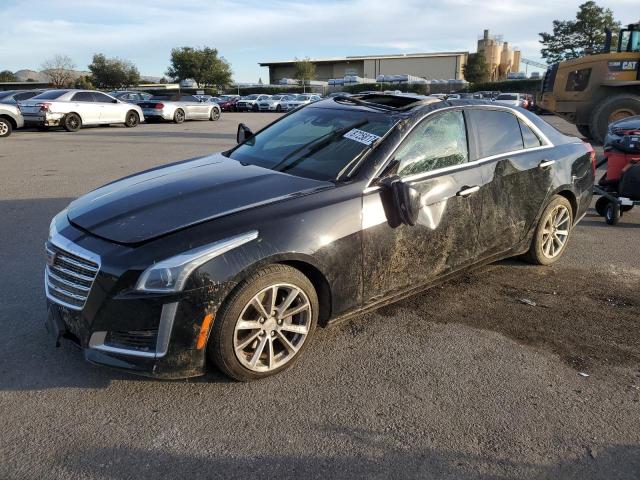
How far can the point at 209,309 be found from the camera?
9.78 feet

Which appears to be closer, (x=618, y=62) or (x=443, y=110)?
(x=443, y=110)

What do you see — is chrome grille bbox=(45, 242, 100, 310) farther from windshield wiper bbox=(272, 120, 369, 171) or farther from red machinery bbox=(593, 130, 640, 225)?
red machinery bbox=(593, 130, 640, 225)

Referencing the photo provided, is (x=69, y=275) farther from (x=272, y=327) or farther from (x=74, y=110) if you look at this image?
(x=74, y=110)

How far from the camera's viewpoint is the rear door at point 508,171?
4.47m

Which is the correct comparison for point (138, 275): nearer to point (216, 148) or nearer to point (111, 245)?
point (111, 245)

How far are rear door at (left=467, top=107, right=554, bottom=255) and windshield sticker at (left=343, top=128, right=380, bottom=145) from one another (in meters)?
0.95

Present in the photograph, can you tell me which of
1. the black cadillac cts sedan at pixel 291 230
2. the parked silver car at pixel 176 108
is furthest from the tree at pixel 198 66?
the black cadillac cts sedan at pixel 291 230

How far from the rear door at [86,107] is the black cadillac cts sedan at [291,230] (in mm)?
17156

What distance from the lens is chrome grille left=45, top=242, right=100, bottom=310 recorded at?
304 centimetres

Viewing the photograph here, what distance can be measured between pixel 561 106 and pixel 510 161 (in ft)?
47.8

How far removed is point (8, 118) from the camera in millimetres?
17672

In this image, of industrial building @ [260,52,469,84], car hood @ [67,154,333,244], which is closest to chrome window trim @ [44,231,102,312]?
car hood @ [67,154,333,244]

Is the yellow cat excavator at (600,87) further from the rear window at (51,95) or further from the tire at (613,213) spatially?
the rear window at (51,95)

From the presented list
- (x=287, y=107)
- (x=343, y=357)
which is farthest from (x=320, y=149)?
(x=287, y=107)
